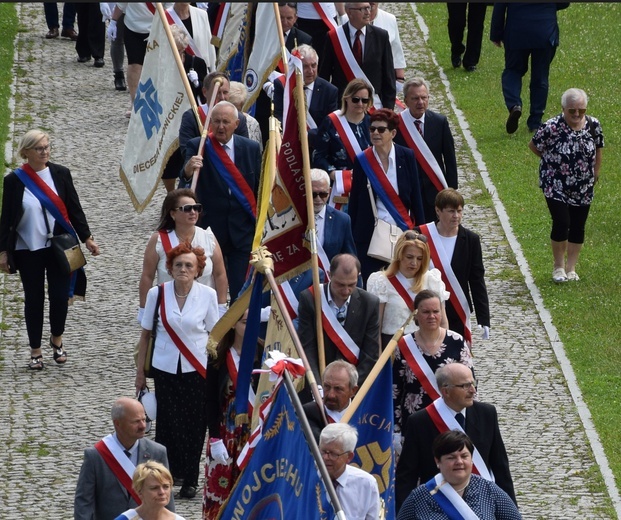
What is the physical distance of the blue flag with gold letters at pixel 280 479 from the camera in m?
7.62

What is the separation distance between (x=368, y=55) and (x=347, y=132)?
8.86ft

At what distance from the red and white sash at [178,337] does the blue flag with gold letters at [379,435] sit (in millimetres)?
1965

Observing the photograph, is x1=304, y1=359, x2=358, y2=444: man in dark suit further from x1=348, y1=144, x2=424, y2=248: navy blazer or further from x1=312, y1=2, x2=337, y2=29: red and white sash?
x1=312, y1=2, x2=337, y2=29: red and white sash

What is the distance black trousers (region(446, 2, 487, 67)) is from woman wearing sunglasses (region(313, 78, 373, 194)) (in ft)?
25.8

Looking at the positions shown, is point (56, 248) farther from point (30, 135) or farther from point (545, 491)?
point (545, 491)

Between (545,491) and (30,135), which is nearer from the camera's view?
(545,491)

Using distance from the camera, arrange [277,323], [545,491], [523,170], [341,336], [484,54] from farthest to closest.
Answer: [484,54], [523,170], [545,491], [341,336], [277,323]

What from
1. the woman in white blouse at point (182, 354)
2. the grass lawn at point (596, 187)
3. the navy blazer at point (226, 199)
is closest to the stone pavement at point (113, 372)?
the grass lawn at point (596, 187)

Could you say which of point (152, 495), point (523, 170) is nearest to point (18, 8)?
point (523, 170)

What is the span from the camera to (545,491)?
11.5m

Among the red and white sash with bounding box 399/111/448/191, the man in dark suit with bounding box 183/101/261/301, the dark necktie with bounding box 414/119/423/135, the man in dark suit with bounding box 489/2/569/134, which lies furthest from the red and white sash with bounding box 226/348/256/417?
the man in dark suit with bounding box 489/2/569/134

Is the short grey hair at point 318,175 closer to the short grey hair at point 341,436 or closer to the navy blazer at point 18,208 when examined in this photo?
the navy blazer at point 18,208

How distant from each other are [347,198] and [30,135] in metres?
2.60

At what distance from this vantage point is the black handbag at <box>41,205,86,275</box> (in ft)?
43.9
